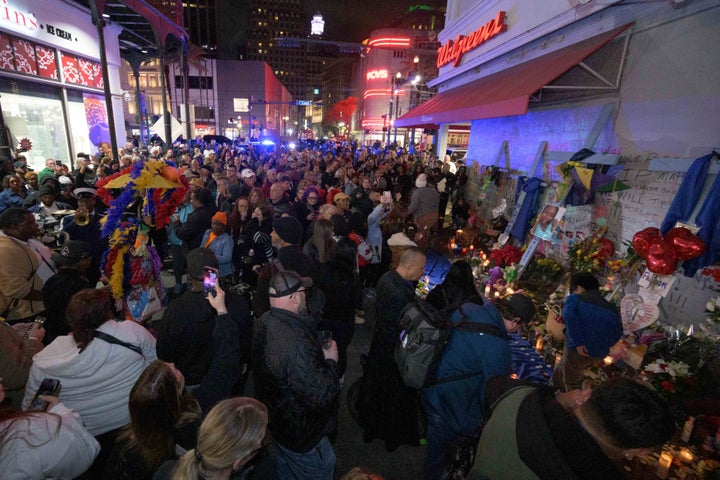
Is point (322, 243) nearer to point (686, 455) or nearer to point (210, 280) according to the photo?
point (210, 280)

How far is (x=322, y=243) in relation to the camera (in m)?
4.48

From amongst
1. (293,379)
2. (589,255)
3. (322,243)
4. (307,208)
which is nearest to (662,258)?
(589,255)

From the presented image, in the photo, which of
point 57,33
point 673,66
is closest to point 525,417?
point 673,66

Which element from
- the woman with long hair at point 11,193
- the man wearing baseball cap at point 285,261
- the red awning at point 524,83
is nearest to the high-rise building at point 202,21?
the woman with long hair at point 11,193

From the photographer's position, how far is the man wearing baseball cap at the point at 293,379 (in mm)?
2275

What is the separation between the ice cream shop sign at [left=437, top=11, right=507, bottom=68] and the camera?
10109 mm

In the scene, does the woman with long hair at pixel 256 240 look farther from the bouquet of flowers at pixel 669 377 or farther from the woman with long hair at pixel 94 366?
the bouquet of flowers at pixel 669 377

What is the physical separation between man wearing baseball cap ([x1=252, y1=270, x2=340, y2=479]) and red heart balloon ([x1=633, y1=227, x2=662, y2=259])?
4351 mm

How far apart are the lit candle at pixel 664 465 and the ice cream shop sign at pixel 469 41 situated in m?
10.3

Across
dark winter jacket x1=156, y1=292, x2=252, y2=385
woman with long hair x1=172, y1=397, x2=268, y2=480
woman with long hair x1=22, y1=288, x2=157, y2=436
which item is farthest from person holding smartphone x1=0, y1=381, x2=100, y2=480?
dark winter jacket x1=156, y1=292, x2=252, y2=385

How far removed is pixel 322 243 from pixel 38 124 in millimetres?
15342

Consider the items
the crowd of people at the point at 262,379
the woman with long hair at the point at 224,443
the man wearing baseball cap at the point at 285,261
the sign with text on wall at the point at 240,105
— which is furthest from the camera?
the sign with text on wall at the point at 240,105

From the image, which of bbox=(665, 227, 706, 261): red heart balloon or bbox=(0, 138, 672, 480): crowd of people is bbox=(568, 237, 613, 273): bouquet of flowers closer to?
bbox=(665, 227, 706, 261): red heart balloon

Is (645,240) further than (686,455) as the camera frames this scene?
Yes
